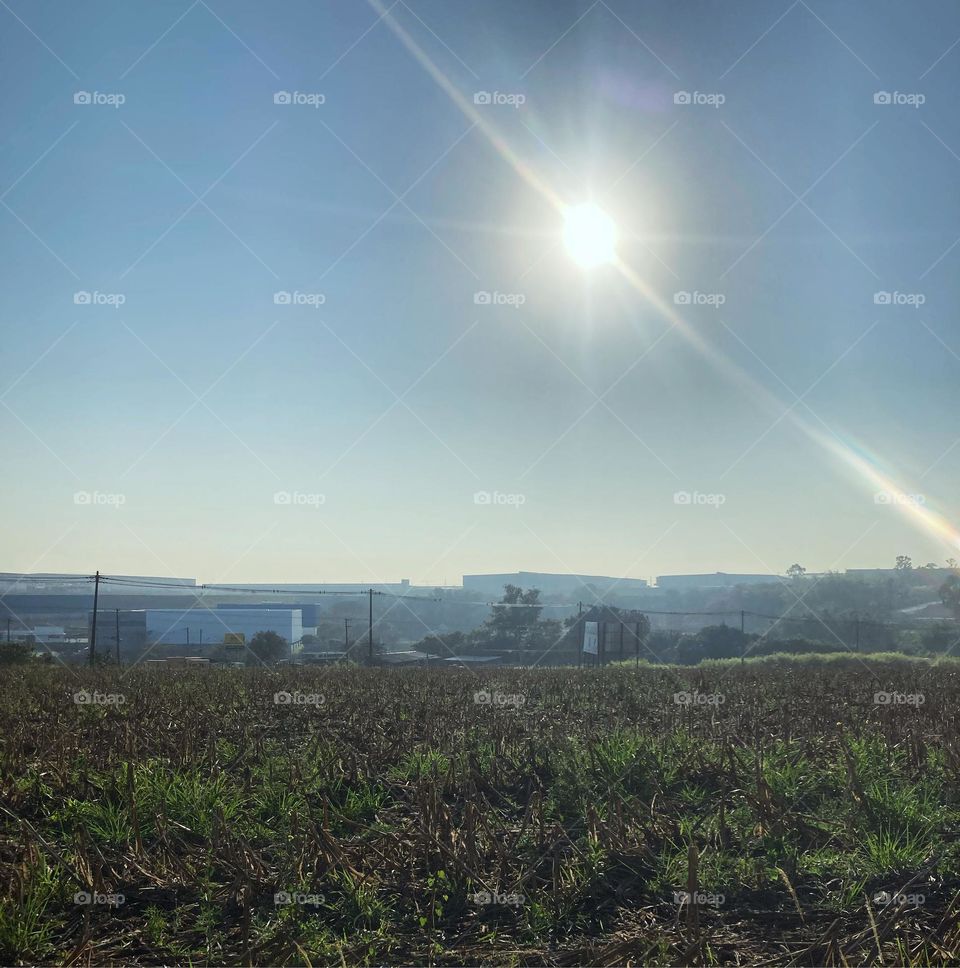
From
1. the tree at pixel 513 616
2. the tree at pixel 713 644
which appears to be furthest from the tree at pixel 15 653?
the tree at pixel 713 644

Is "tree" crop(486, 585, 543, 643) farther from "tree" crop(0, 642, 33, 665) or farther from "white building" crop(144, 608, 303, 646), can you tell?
"tree" crop(0, 642, 33, 665)

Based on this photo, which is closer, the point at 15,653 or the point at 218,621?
the point at 15,653

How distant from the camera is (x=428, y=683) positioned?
19562 millimetres

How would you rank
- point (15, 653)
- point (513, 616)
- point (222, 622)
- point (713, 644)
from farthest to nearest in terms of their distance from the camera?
point (222, 622)
point (513, 616)
point (713, 644)
point (15, 653)

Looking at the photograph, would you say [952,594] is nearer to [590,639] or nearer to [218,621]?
[590,639]

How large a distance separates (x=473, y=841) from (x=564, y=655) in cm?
5575

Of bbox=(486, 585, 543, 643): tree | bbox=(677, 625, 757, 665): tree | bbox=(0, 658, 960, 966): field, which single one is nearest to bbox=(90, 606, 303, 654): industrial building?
bbox=(486, 585, 543, 643): tree

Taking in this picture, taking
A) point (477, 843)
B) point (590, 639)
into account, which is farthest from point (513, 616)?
Answer: point (477, 843)

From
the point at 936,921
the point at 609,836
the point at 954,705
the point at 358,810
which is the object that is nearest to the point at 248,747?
the point at 358,810

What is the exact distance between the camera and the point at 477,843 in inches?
258

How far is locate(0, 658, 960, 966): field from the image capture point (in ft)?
16.6

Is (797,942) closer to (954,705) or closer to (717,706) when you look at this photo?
(717,706)

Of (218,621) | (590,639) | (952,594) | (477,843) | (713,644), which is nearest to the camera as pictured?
(477,843)

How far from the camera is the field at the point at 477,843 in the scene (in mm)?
5047
